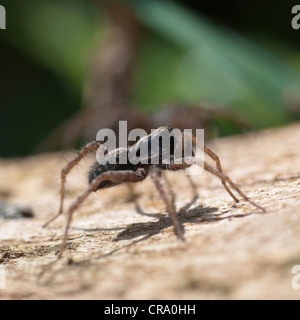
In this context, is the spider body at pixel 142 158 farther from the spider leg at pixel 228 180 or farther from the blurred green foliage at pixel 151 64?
the blurred green foliage at pixel 151 64

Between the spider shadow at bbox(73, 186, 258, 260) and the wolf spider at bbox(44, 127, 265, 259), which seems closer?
the spider shadow at bbox(73, 186, 258, 260)

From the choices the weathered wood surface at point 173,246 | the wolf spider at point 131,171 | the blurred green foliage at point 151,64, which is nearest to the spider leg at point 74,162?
the wolf spider at point 131,171

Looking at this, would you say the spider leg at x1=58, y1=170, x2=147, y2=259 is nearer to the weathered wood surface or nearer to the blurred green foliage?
the weathered wood surface

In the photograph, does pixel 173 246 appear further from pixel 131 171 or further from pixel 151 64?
pixel 151 64

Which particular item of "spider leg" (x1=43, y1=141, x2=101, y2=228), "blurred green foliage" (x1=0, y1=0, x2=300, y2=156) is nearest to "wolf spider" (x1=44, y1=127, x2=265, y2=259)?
"spider leg" (x1=43, y1=141, x2=101, y2=228)

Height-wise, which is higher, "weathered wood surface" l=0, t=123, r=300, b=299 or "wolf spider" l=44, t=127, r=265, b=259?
"wolf spider" l=44, t=127, r=265, b=259

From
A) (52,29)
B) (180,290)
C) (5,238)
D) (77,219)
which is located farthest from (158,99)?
(180,290)

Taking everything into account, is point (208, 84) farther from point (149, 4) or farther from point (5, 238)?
point (5, 238)

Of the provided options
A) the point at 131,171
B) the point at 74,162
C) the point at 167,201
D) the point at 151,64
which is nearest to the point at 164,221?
the point at 167,201
